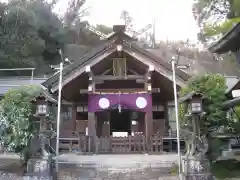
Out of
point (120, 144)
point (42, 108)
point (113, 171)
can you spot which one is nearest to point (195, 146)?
point (113, 171)

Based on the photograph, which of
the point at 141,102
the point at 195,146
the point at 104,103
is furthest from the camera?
the point at 104,103

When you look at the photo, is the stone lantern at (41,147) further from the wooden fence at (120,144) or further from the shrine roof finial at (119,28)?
the shrine roof finial at (119,28)

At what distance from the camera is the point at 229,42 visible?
8805mm

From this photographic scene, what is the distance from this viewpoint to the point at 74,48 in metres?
40.4

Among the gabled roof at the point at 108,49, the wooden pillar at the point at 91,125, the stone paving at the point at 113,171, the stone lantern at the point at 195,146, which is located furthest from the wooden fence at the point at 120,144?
the stone lantern at the point at 195,146

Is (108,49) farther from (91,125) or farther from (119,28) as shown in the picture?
(91,125)

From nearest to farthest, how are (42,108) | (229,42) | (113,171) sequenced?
(42,108) → (229,42) → (113,171)

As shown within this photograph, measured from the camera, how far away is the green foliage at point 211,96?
873cm

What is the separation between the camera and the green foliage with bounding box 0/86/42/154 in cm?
893

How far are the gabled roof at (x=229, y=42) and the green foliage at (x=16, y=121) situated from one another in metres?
6.58

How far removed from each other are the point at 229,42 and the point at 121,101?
6.57m

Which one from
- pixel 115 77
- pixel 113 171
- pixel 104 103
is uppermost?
pixel 115 77

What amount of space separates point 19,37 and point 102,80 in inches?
770

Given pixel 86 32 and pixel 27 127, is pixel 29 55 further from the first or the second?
pixel 27 127
